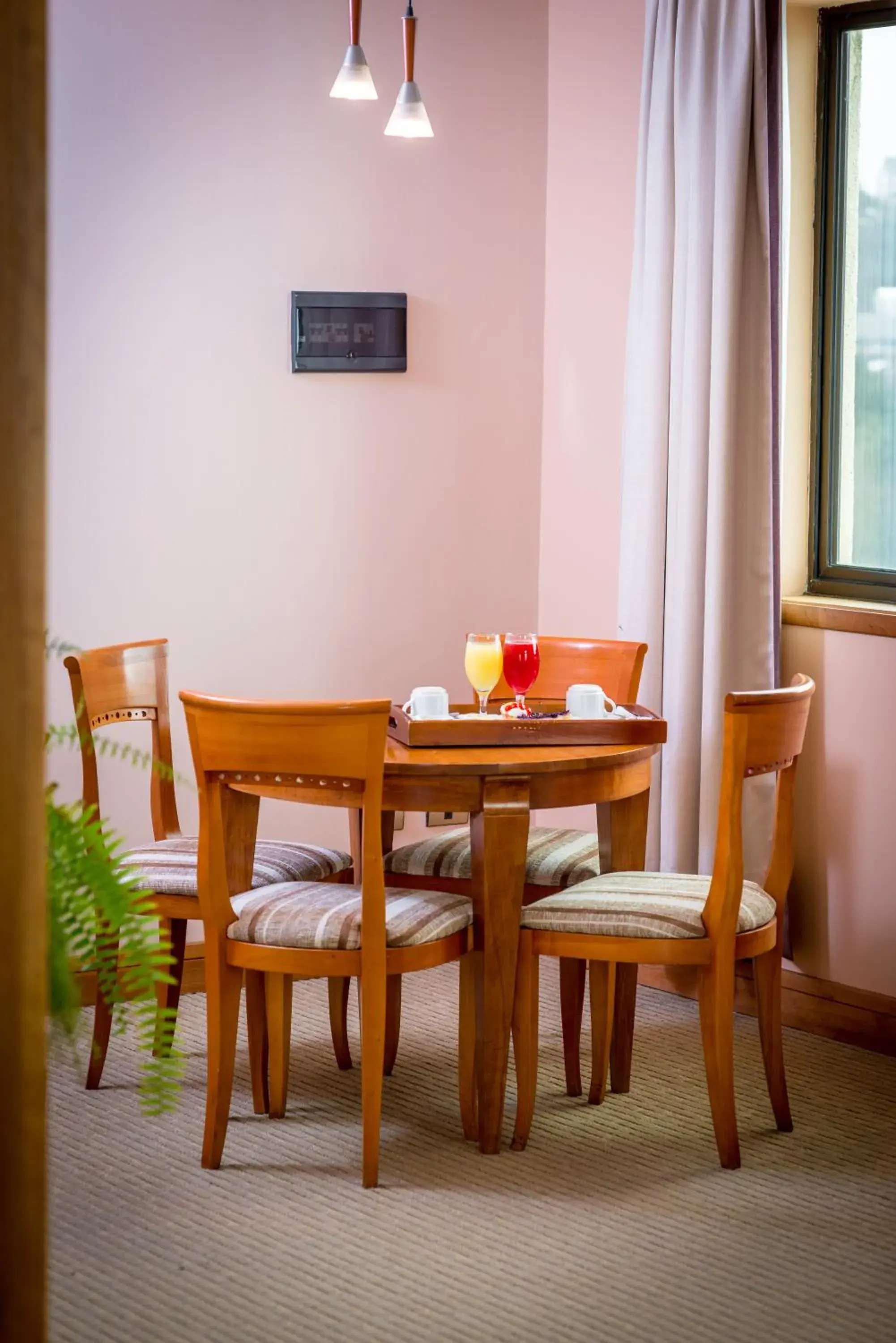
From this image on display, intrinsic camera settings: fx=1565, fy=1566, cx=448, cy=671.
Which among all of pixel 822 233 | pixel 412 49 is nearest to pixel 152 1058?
pixel 412 49

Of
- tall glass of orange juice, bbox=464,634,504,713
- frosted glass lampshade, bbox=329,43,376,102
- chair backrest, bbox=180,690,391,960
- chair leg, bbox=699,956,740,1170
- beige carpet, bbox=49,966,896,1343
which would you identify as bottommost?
beige carpet, bbox=49,966,896,1343

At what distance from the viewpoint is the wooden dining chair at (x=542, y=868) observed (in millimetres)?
3346

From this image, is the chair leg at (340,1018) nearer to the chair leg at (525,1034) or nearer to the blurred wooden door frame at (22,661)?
the chair leg at (525,1034)

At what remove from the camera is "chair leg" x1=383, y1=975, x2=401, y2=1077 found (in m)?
3.44

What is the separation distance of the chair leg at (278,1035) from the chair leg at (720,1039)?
84 cm

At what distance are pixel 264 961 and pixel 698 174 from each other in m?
2.13

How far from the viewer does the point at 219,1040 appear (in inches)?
115

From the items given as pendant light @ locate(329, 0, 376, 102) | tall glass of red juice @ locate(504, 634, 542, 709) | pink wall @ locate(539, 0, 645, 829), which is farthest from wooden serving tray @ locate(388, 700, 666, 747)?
pendant light @ locate(329, 0, 376, 102)

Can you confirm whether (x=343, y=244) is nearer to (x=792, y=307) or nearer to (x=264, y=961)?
(x=792, y=307)

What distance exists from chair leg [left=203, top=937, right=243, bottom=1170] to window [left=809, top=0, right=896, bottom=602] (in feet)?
6.13

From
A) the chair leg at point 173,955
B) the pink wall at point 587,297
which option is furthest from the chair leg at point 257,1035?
the pink wall at point 587,297

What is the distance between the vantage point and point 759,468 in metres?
3.75

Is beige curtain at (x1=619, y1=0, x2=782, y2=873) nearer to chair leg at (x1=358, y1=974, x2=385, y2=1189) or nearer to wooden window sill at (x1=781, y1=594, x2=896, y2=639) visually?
wooden window sill at (x1=781, y1=594, x2=896, y2=639)

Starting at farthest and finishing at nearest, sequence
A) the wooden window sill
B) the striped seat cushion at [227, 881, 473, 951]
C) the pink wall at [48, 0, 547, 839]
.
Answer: the pink wall at [48, 0, 547, 839], the wooden window sill, the striped seat cushion at [227, 881, 473, 951]
